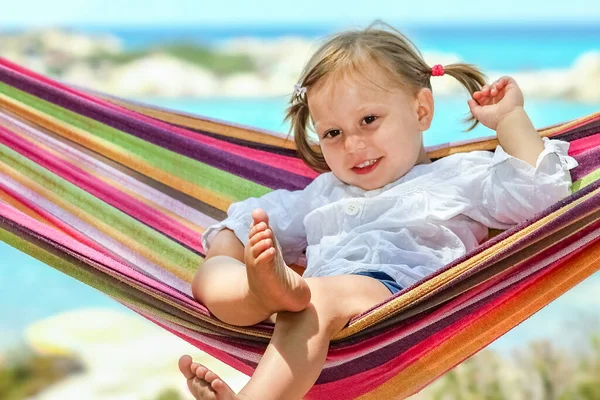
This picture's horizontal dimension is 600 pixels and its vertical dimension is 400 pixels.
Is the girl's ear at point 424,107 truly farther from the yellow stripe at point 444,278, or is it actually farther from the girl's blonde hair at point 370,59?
the yellow stripe at point 444,278

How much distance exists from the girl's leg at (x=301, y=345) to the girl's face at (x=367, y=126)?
0.31 meters

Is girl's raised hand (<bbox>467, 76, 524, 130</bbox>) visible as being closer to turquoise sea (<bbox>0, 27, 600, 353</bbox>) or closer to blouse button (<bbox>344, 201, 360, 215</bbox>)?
blouse button (<bbox>344, 201, 360, 215</bbox>)

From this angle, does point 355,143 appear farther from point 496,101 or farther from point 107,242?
point 107,242

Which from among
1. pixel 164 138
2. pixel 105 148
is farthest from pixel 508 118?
pixel 105 148

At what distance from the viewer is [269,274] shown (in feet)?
4.68

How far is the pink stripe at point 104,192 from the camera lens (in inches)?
77.5

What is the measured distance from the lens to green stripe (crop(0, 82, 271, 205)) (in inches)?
81.7

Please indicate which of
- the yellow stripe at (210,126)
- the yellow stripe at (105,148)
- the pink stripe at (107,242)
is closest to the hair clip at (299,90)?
the yellow stripe at (210,126)

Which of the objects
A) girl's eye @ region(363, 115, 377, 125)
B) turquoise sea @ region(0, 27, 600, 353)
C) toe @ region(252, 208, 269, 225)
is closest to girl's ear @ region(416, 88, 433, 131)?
girl's eye @ region(363, 115, 377, 125)

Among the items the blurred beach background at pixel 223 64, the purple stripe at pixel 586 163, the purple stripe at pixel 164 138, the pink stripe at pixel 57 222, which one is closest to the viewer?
the purple stripe at pixel 586 163

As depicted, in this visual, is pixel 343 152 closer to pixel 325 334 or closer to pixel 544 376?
pixel 325 334

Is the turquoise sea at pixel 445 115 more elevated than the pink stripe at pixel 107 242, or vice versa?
the turquoise sea at pixel 445 115

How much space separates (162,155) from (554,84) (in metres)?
7.91

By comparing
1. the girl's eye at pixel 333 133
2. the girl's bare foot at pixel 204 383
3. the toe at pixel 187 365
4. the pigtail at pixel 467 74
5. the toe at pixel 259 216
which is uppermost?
the pigtail at pixel 467 74
